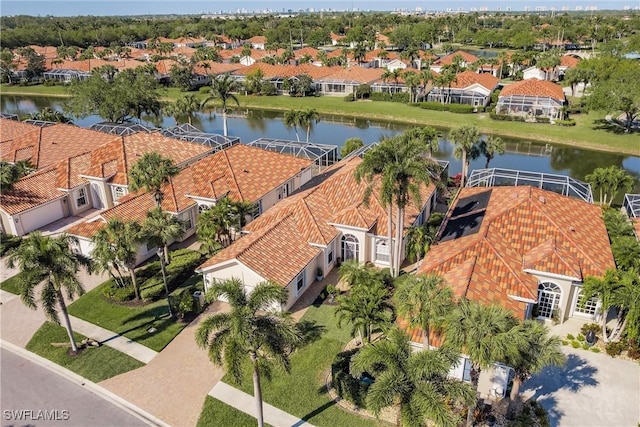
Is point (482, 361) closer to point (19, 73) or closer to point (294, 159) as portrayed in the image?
point (294, 159)

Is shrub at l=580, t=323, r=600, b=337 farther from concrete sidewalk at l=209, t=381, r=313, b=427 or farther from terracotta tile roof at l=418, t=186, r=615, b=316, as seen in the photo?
concrete sidewalk at l=209, t=381, r=313, b=427

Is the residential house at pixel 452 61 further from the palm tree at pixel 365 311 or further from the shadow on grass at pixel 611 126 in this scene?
the palm tree at pixel 365 311

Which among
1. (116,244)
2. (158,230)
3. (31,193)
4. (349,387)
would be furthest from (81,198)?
(349,387)

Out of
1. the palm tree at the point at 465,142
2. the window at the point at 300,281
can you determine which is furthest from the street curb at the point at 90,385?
the palm tree at the point at 465,142

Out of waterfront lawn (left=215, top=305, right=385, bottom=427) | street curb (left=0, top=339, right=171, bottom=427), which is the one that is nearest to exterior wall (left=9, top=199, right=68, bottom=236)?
street curb (left=0, top=339, right=171, bottom=427)

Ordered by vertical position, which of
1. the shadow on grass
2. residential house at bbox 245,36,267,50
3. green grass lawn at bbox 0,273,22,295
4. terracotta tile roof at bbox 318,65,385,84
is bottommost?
green grass lawn at bbox 0,273,22,295

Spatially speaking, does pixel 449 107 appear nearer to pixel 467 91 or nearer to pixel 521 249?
pixel 467 91
